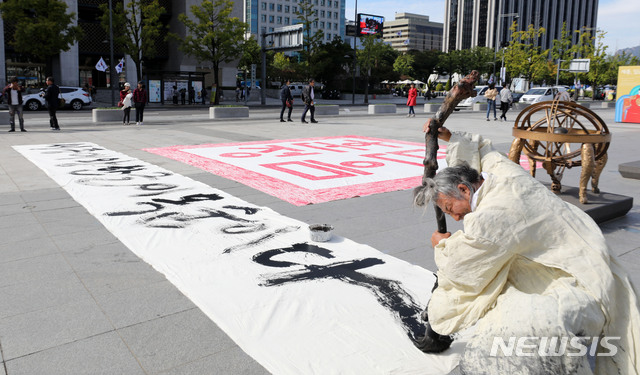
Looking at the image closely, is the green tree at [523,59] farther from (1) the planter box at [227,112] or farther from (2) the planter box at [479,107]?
(1) the planter box at [227,112]

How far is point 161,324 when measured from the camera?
3588 millimetres

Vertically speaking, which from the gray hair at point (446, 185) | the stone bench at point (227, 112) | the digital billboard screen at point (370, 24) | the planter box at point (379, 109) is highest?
the digital billboard screen at point (370, 24)

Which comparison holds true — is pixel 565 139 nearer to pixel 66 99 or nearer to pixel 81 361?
pixel 81 361

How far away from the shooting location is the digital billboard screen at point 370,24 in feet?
176

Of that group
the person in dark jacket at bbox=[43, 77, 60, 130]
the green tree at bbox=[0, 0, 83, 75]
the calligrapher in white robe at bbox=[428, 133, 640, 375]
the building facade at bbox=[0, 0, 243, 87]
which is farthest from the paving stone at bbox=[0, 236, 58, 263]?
the green tree at bbox=[0, 0, 83, 75]

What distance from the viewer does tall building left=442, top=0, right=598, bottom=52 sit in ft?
452

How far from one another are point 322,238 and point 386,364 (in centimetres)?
233

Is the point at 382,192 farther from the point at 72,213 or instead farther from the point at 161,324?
the point at 161,324

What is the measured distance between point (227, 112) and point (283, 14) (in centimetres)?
12670

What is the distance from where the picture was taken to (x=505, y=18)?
13388 cm

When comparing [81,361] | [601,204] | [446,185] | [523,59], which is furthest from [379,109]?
[523,59]

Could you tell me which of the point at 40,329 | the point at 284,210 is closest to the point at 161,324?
the point at 40,329

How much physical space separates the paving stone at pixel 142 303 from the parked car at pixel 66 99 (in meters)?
28.7

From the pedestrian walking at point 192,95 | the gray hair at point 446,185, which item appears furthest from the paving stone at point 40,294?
the pedestrian walking at point 192,95
